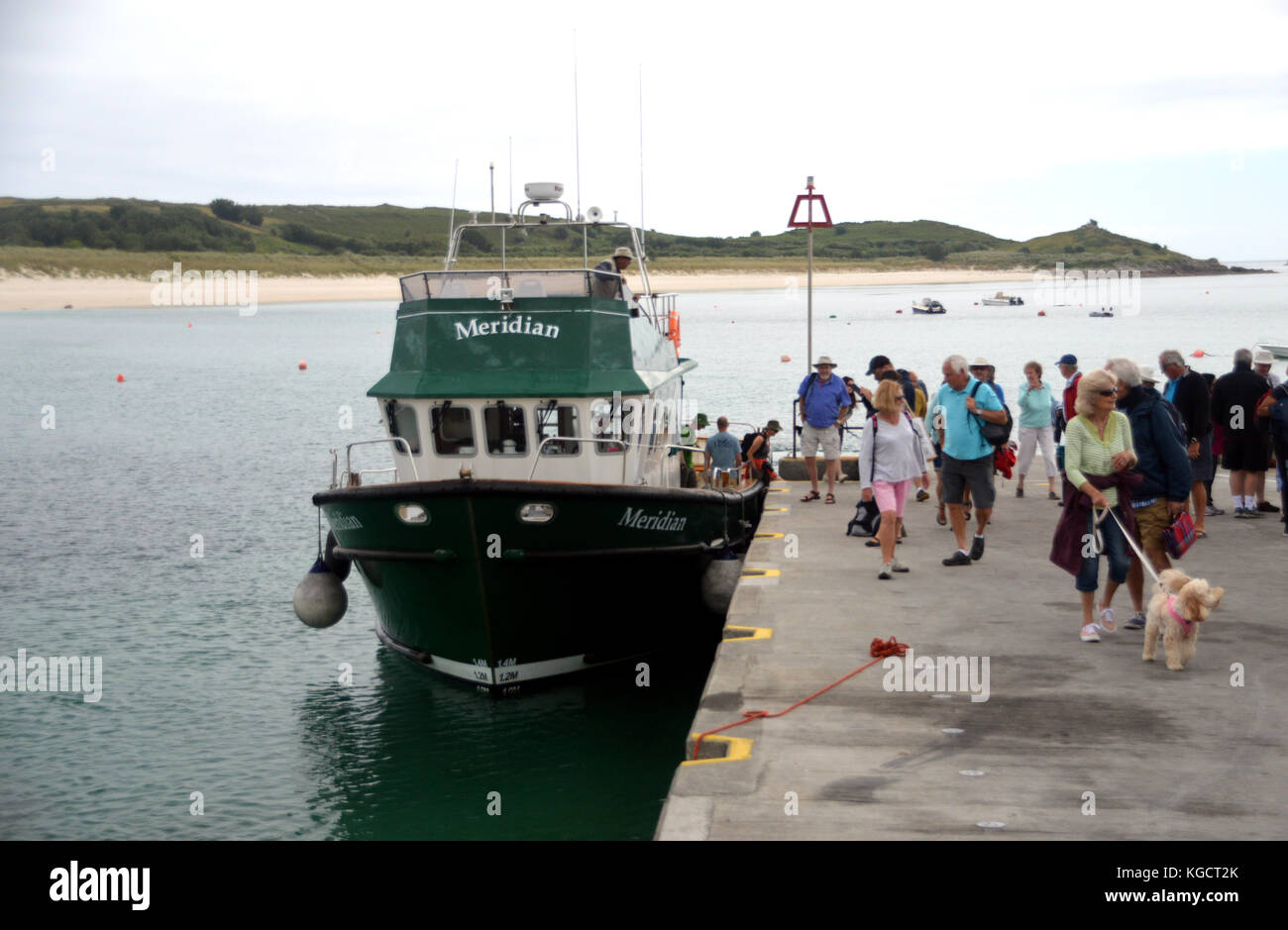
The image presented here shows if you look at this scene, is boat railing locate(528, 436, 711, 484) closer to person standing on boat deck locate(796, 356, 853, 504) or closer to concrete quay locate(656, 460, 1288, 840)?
concrete quay locate(656, 460, 1288, 840)

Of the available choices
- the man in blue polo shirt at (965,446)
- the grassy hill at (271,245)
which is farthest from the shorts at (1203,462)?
the grassy hill at (271,245)

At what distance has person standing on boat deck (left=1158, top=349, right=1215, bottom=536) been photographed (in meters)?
12.1

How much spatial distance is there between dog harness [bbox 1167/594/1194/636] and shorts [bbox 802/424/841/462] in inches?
292

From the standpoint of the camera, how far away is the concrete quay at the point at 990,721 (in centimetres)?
578

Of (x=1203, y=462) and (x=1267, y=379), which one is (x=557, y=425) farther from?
(x=1267, y=379)

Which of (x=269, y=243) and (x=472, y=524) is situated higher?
(x=269, y=243)

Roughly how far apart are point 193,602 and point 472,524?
7602 mm

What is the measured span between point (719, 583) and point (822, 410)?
3.42 m

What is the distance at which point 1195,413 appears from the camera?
482 inches

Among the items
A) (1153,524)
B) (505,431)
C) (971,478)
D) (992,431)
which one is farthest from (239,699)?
(1153,524)
